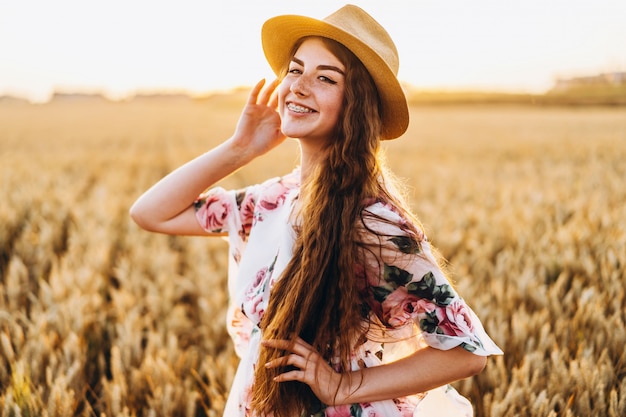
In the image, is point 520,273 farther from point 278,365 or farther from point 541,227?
point 278,365

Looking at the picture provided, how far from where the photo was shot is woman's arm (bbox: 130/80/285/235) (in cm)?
185

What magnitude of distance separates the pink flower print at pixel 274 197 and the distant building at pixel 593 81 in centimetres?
6054

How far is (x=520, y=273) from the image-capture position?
Result: 354 cm

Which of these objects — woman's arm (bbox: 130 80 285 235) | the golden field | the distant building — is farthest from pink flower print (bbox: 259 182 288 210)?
the distant building

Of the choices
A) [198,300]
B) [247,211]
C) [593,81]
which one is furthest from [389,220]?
[593,81]

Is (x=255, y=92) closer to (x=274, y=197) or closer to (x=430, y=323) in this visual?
(x=274, y=197)

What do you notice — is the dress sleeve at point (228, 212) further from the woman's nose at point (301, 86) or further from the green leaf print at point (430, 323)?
the green leaf print at point (430, 323)

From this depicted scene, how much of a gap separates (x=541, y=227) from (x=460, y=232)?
78 cm

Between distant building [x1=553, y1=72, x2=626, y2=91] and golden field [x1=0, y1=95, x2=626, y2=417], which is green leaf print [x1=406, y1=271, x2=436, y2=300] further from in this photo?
distant building [x1=553, y1=72, x2=626, y2=91]

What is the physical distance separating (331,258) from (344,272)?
50mm

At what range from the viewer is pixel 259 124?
1.89 metres

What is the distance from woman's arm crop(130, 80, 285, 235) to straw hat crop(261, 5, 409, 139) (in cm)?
23

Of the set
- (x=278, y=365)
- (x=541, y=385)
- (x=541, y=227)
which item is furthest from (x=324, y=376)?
(x=541, y=227)

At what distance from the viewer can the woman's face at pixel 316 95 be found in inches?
59.0
